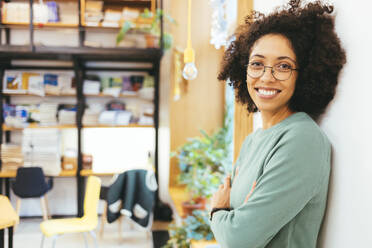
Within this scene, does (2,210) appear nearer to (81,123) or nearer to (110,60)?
(81,123)

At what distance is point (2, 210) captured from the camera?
244 centimetres

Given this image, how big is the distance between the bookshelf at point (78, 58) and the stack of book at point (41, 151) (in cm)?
11

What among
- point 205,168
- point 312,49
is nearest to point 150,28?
point 205,168

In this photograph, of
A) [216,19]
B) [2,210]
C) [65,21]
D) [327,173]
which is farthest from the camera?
[65,21]

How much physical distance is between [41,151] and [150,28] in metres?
2.15

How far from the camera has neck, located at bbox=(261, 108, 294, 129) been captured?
1026 millimetres

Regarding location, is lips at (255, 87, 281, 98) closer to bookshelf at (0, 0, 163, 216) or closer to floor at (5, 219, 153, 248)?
floor at (5, 219, 153, 248)

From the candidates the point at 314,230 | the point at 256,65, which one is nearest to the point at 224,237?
the point at 314,230

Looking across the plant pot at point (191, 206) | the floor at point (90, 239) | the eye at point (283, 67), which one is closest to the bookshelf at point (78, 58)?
the floor at point (90, 239)

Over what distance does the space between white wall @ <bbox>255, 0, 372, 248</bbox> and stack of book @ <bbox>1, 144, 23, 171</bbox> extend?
4.24 m

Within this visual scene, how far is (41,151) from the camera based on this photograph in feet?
14.0

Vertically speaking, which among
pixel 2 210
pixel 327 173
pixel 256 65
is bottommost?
pixel 2 210

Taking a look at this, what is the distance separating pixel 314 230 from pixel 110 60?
412 cm

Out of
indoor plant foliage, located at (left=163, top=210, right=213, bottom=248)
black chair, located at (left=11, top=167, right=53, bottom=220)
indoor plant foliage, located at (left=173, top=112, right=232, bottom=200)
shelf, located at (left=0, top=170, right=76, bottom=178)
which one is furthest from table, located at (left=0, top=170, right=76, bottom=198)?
indoor plant foliage, located at (left=163, top=210, right=213, bottom=248)
